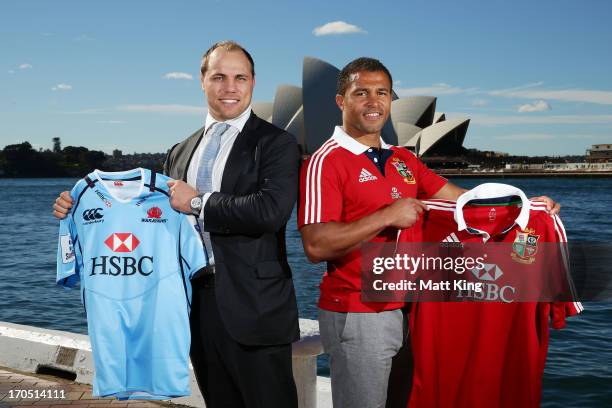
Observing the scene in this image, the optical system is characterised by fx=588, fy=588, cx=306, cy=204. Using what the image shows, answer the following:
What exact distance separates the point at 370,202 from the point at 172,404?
2219 mm

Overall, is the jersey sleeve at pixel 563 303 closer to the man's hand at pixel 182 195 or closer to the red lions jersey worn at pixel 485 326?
the red lions jersey worn at pixel 485 326

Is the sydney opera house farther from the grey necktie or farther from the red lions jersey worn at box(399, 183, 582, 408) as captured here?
the red lions jersey worn at box(399, 183, 582, 408)

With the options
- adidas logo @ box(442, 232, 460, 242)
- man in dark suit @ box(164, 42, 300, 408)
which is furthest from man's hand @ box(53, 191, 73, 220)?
adidas logo @ box(442, 232, 460, 242)

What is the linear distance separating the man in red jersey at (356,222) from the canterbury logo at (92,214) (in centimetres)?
102

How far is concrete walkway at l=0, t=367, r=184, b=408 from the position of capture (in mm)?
3637

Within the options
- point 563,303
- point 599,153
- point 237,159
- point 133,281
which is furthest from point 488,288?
point 599,153

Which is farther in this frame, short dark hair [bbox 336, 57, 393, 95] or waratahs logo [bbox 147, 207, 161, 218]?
waratahs logo [bbox 147, 207, 161, 218]

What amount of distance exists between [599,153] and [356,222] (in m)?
122

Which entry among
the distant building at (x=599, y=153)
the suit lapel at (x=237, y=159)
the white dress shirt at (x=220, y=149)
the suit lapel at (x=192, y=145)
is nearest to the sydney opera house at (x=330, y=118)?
the suit lapel at (x=192, y=145)

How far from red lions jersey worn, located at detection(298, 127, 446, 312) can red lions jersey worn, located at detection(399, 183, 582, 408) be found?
195 mm

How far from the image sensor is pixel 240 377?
227 cm

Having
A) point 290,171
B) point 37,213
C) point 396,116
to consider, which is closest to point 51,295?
point 290,171

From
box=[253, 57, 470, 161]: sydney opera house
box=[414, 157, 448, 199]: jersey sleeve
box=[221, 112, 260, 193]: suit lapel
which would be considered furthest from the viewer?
box=[253, 57, 470, 161]: sydney opera house

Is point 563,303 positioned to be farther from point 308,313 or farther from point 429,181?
point 308,313
